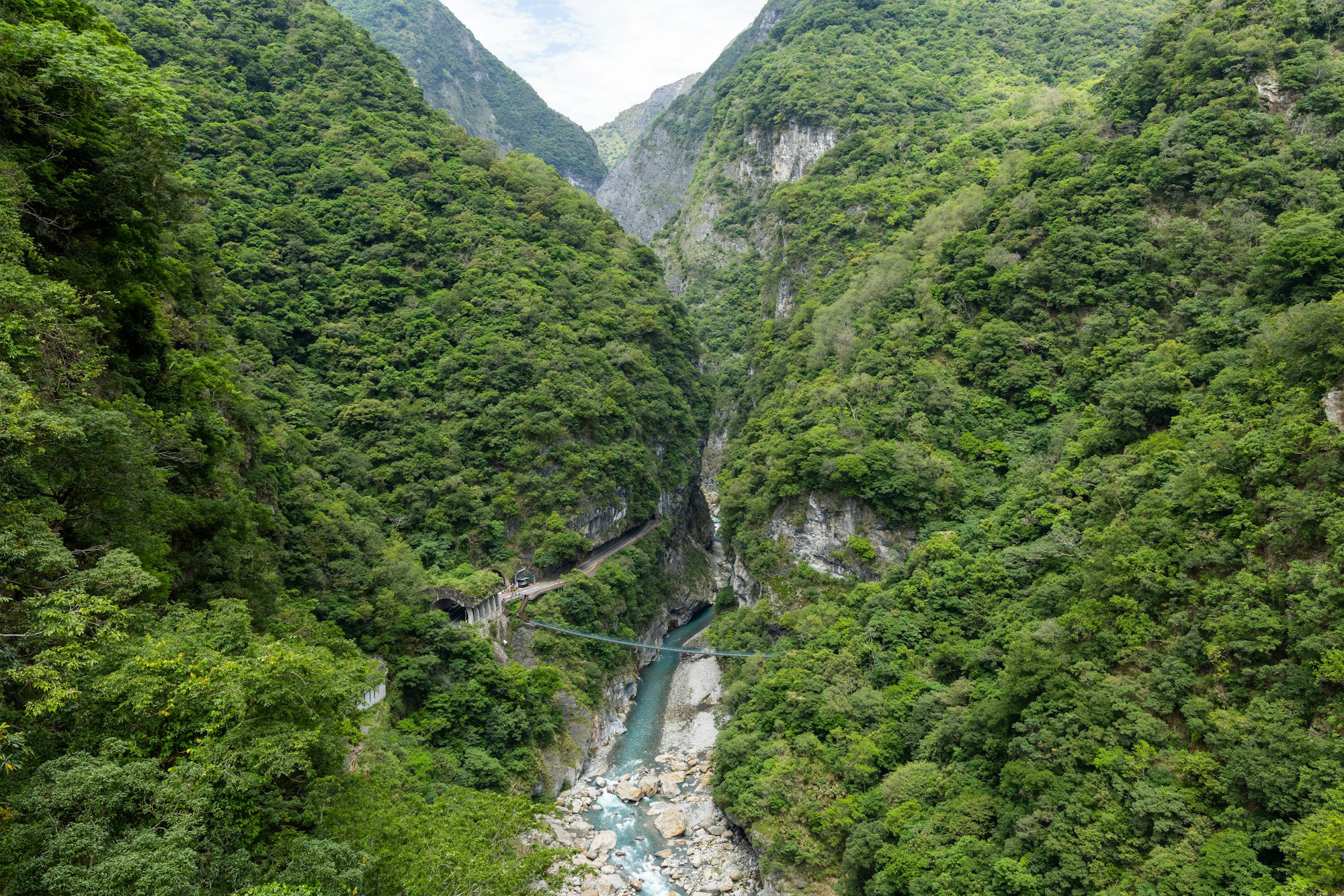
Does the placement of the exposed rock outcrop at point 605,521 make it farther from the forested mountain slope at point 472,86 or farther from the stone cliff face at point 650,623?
the forested mountain slope at point 472,86

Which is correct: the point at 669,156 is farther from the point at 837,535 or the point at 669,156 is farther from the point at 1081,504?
Result: the point at 1081,504

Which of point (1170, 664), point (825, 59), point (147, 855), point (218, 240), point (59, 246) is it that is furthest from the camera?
point (825, 59)

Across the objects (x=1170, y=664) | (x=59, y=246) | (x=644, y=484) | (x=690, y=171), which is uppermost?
(x=690, y=171)

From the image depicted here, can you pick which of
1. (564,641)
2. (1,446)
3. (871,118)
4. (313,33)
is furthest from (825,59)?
(1,446)

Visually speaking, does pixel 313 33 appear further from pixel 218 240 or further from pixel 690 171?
pixel 690 171

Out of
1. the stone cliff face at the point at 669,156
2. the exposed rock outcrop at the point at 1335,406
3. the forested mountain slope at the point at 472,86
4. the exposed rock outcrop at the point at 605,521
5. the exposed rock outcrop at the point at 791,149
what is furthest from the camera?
the stone cliff face at the point at 669,156

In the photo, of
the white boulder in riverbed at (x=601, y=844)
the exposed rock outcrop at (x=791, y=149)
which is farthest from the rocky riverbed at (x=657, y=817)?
the exposed rock outcrop at (x=791, y=149)
